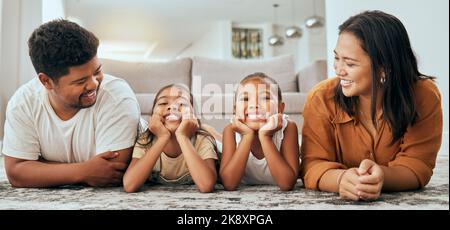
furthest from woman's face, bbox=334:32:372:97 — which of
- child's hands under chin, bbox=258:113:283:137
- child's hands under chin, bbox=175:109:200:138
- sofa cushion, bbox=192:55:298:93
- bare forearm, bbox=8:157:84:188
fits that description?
sofa cushion, bbox=192:55:298:93

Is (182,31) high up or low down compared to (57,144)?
up

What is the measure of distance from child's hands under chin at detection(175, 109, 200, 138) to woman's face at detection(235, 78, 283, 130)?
8cm

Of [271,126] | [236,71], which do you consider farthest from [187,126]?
[236,71]

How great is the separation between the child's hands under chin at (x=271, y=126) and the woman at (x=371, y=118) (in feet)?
0.24

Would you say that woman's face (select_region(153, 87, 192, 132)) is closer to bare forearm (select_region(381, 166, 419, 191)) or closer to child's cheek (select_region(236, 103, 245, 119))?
child's cheek (select_region(236, 103, 245, 119))

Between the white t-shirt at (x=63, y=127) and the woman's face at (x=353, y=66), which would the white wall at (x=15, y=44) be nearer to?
the white t-shirt at (x=63, y=127)

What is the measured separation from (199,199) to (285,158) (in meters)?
0.18

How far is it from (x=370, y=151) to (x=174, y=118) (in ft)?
1.18

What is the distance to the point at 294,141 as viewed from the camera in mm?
747

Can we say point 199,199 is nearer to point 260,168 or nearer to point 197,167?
point 197,167

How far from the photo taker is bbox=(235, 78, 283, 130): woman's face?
72 centimetres

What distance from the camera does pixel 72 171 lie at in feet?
2.45
